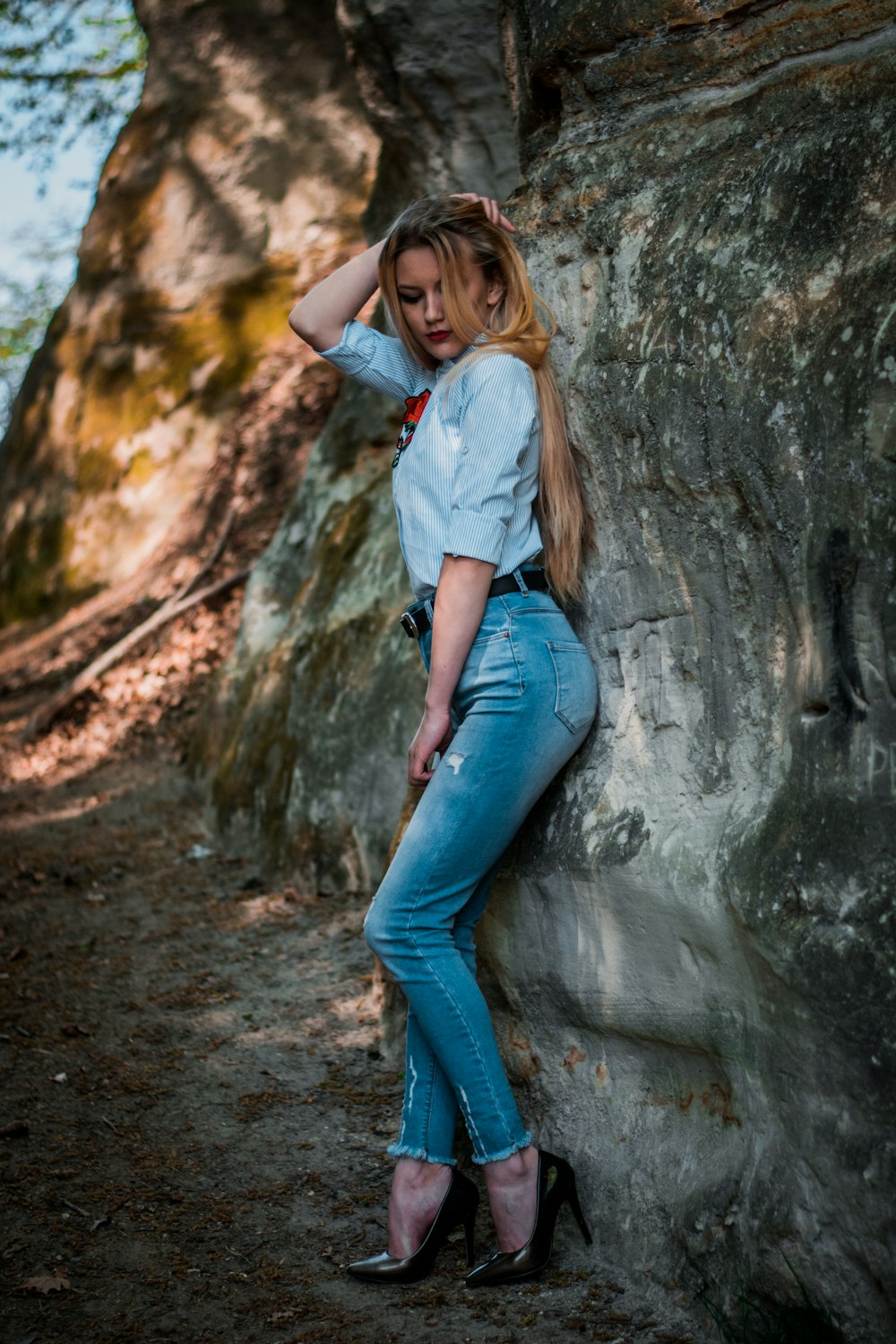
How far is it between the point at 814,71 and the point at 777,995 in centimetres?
204

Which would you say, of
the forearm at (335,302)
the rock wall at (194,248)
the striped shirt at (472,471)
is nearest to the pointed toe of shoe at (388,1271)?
the striped shirt at (472,471)

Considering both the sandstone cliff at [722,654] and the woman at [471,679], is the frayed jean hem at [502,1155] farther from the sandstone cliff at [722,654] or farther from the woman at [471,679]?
the sandstone cliff at [722,654]

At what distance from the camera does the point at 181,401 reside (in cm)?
1019

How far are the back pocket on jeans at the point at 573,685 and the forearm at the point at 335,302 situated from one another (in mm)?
1121

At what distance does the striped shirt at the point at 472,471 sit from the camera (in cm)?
280

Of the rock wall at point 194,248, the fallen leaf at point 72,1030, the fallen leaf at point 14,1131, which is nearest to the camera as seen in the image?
the fallen leaf at point 14,1131

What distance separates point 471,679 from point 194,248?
883cm

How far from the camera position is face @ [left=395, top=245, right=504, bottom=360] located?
2.99 m

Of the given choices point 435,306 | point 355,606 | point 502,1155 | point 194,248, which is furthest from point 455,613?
point 194,248

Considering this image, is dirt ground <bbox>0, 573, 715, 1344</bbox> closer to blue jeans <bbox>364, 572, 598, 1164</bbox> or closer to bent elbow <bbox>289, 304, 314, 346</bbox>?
blue jeans <bbox>364, 572, 598, 1164</bbox>

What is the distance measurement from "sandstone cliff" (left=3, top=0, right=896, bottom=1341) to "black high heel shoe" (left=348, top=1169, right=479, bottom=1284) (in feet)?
0.97

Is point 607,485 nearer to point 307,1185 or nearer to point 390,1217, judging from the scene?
point 390,1217

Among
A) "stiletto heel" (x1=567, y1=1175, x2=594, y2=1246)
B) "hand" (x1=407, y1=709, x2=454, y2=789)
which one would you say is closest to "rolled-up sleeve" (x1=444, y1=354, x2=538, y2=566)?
"hand" (x1=407, y1=709, x2=454, y2=789)

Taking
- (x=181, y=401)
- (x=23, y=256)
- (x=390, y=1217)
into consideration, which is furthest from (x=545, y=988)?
(x=23, y=256)
